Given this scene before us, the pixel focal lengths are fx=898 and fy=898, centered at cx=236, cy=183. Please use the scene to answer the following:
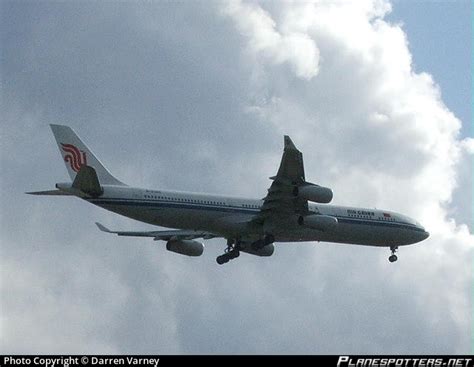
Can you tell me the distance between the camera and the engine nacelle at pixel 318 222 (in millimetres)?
49219

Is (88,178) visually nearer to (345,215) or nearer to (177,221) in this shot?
(177,221)

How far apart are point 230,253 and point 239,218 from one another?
359 centimetres

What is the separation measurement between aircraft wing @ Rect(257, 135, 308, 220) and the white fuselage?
2.37 ft

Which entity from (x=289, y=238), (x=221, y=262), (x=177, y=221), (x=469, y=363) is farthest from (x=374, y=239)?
(x=469, y=363)

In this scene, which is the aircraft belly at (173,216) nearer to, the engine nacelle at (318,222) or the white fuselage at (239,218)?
the white fuselage at (239,218)

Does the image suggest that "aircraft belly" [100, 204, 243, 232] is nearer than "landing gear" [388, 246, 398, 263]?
Yes

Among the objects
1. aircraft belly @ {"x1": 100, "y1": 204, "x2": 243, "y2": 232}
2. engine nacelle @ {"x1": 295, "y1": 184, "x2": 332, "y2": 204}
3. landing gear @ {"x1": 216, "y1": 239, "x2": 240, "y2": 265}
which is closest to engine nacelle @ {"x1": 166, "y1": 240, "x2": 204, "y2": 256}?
landing gear @ {"x1": 216, "y1": 239, "x2": 240, "y2": 265}

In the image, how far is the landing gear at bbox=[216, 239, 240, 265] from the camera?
52603 millimetres

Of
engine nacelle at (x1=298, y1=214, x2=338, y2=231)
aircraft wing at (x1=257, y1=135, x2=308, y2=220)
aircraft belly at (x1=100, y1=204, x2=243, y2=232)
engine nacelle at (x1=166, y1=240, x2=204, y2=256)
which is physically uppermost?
engine nacelle at (x1=166, y1=240, x2=204, y2=256)

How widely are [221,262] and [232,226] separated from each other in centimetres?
405

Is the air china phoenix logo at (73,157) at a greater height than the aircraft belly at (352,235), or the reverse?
the air china phoenix logo at (73,157)

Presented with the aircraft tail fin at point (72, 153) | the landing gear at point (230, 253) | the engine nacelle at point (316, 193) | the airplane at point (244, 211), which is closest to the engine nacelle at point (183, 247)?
the airplane at point (244, 211)

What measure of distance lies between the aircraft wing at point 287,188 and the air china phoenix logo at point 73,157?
10358 millimetres

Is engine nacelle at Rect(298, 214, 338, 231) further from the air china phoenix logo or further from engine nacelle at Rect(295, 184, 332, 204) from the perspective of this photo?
the air china phoenix logo
